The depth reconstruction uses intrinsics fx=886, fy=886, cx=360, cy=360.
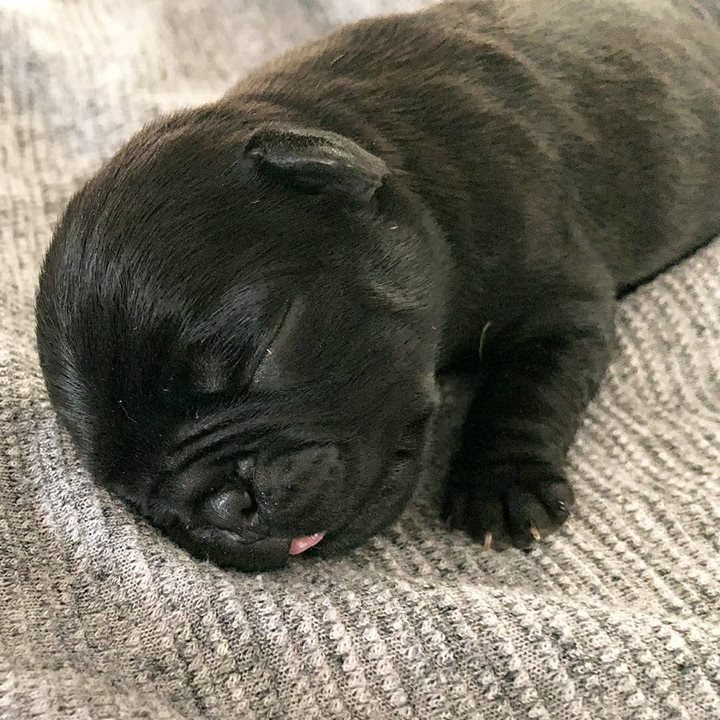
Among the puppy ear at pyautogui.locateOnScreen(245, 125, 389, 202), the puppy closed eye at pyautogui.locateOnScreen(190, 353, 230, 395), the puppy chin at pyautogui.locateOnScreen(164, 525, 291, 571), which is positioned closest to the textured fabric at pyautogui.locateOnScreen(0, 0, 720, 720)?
the puppy chin at pyautogui.locateOnScreen(164, 525, 291, 571)

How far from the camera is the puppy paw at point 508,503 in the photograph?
137 centimetres

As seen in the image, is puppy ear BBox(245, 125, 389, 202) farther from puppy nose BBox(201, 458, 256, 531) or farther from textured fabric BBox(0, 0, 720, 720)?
textured fabric BBox(0, 0, 720, 720)

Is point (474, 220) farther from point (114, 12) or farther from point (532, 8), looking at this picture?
point (114, 12)

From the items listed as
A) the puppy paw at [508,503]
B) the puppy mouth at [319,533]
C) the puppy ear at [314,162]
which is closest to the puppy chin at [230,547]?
the puppy mouth at [319,533]

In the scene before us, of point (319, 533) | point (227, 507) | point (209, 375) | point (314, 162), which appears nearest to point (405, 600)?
point (319, 533)

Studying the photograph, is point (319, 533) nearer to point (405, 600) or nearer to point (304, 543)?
point (304, 543)

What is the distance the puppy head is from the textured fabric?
97 mm

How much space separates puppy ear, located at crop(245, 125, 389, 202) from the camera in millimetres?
1219

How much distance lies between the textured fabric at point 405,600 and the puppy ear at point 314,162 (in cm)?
52

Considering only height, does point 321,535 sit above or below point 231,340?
below

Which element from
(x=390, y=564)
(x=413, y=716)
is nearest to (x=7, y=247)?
(x=390, y=564)

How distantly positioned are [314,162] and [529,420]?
595 millimetres

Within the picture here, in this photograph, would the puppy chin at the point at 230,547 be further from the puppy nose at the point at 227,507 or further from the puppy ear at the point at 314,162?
the puppy ear at the point at 314,162

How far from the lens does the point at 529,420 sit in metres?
1.52
